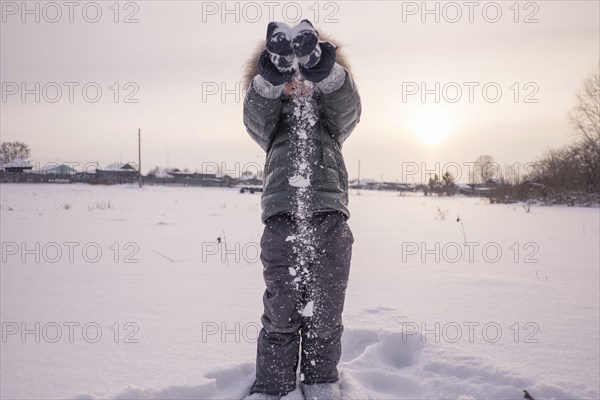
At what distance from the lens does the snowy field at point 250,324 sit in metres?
1.34

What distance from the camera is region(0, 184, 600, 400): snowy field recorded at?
134 centimetres

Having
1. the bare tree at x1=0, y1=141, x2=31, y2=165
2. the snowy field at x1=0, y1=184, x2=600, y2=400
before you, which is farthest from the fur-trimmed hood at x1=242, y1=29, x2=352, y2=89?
the bare tree at x1=0, y1=141, x2=31, y2=165

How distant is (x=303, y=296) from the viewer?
137cm

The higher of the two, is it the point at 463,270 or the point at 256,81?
the point at 256,81

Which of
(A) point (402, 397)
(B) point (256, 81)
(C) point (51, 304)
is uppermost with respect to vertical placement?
(B) point (256, 81)

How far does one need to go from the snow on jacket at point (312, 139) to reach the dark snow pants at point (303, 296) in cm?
8

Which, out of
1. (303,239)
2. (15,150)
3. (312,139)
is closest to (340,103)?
(312,139)

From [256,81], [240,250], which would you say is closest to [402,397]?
[256,81]

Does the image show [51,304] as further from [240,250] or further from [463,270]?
[463,270]

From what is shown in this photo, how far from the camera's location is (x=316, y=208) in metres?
1.33

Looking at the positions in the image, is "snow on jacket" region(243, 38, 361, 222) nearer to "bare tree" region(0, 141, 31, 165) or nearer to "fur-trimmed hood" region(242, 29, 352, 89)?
"fur-trimmed hood" region(242, 29, 352, 89)

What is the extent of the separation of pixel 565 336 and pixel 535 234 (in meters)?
4.62

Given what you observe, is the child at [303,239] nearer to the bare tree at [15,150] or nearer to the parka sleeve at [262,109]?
the parka sleeve at [262,109]

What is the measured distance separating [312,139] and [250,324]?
3.65 feet
